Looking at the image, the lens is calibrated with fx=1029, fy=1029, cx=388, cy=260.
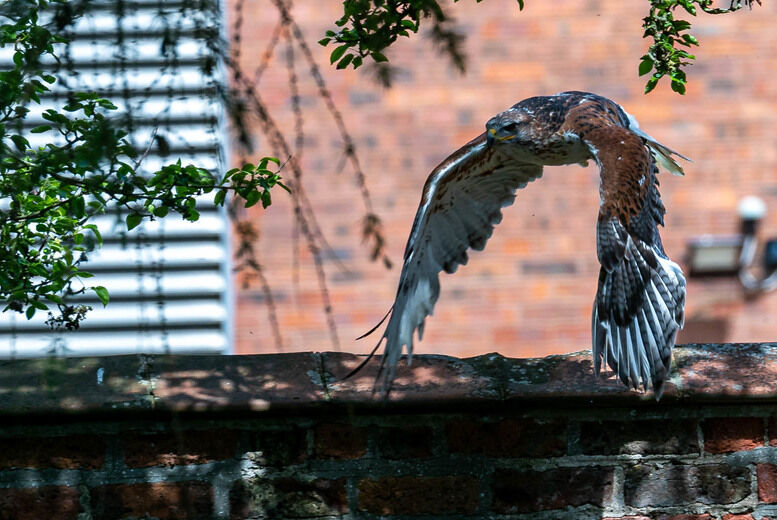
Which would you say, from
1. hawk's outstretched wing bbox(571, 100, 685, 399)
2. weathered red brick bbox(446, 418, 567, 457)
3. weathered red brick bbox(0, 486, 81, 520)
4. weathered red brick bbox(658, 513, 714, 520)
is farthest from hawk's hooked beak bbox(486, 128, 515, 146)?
weathered red brick bbox(0, 486, 81, 520)

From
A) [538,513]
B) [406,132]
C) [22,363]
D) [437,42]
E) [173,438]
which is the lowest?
[538,513]

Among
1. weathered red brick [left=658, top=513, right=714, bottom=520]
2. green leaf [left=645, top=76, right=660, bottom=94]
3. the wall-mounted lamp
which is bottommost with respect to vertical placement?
weathered red brick [left=658, top=513, right=714, bottom=520]

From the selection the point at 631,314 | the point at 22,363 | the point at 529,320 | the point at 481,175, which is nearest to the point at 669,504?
the point at 631,314

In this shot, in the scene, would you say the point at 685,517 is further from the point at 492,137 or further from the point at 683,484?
the point at 492,137

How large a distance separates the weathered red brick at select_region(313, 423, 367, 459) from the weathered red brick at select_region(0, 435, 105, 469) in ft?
1.56

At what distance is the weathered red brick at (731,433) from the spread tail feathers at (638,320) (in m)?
0.23

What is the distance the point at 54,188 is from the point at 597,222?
4.05 ft

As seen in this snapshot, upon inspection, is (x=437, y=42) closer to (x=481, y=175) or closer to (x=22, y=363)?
(x=481, y=175)

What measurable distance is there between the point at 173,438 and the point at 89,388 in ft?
0.71

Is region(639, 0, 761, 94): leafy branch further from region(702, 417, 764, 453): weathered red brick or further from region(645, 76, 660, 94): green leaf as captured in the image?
region(702, 417, 764, 453): weathered red brick

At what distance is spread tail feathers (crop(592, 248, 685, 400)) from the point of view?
2242 mm

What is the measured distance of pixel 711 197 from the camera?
600 centimetres

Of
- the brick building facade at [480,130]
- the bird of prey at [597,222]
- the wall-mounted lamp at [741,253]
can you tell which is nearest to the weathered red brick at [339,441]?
the bird of prey at [597,222]

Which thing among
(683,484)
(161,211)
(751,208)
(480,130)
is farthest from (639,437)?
(751,208)
